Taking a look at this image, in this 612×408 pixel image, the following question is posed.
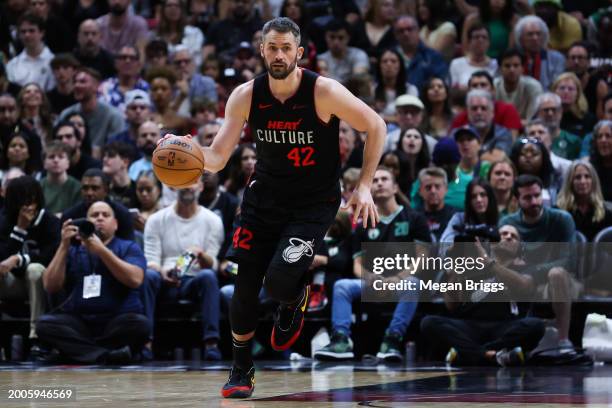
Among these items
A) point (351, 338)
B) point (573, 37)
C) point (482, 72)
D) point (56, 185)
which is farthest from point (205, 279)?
point (573, 37)

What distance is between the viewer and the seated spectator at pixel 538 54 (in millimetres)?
13227

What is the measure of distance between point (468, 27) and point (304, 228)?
7526mm

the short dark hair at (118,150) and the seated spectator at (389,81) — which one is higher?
the seated spectator at (389,81)

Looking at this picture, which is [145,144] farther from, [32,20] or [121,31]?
[121,31]

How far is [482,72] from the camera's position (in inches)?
491

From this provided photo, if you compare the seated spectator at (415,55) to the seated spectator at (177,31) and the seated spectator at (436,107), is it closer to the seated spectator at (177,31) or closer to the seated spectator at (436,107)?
the seated spectator at (436,107)

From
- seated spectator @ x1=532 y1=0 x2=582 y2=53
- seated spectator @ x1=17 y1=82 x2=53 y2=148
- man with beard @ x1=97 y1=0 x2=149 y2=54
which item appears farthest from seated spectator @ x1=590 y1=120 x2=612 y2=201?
man with beard @ x1=97 y1=0 x2=149 y2=54

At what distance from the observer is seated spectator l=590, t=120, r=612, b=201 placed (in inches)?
432

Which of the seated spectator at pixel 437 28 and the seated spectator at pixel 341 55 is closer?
the seated spectator at pixel 341 55

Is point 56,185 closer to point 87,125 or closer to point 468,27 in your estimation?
point 87,125

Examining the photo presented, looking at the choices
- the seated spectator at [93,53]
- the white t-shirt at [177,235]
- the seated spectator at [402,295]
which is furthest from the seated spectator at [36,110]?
the seated spectator at [402,295]

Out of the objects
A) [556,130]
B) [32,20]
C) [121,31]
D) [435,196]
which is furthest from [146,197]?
[121,31]

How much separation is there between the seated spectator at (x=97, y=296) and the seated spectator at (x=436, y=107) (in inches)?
163

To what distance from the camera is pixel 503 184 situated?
10.5 m
